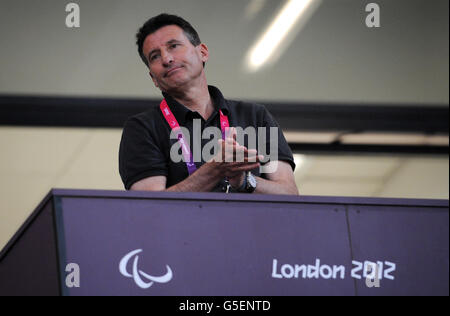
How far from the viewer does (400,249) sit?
6.41 ft

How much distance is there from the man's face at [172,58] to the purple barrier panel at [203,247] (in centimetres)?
72

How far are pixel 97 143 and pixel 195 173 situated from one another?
9.20ft

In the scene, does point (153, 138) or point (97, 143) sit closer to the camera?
point (153, 138)

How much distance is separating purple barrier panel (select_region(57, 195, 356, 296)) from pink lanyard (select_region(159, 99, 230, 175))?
1.57 ft

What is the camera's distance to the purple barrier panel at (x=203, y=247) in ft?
6.03

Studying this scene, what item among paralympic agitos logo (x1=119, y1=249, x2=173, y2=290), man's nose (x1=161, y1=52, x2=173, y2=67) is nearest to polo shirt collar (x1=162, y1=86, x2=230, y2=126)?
man's nose (x1=161, y1=52, x2=173, y2=67)

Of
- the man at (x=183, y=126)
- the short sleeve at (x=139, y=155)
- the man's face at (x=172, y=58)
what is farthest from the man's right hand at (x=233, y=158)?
the man's face at (x=172, y=58)

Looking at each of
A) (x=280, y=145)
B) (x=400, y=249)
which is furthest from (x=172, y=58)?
(x=400, y=249)

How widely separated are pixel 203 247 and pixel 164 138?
66cm

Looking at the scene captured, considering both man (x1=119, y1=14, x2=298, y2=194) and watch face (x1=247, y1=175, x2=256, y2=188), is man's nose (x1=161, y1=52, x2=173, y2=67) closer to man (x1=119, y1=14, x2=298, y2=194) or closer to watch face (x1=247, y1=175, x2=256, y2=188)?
man (x1=119, y1=14, x2=298, y2=194)

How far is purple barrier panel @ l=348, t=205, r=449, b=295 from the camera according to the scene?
1.92 meters

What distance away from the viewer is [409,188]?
5.13 metres

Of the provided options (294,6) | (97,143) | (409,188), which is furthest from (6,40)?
(409,188)
